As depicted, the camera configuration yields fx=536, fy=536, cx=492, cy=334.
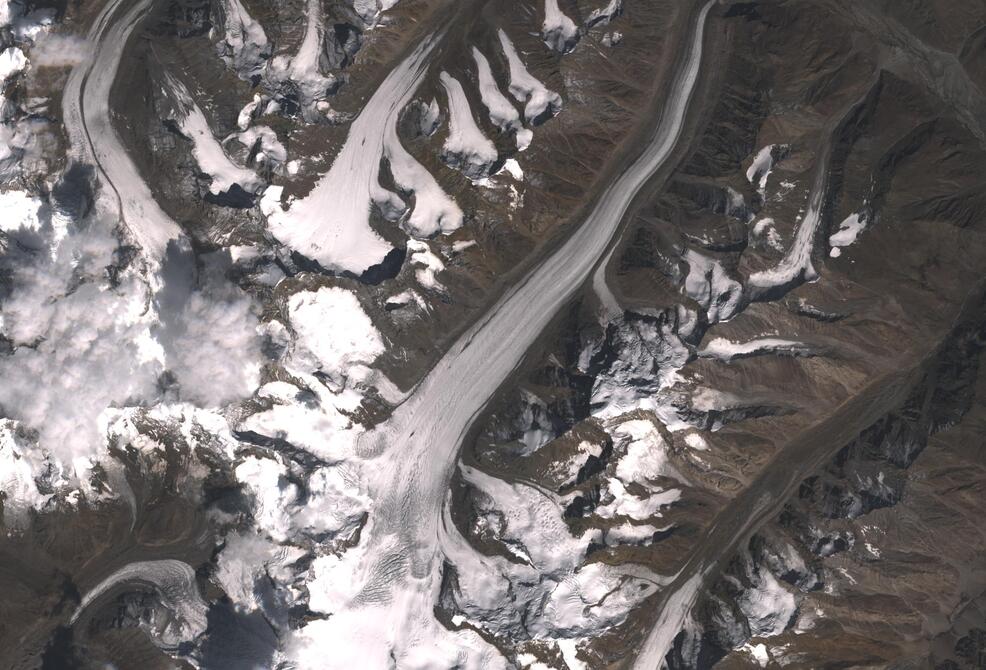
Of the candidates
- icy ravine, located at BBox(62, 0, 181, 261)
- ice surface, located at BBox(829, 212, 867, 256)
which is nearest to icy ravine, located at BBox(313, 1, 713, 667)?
ice surface, located at BBox(829, 212, 867, 256)

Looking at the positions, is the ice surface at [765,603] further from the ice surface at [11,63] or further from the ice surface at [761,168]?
the ice surface at [11,63]

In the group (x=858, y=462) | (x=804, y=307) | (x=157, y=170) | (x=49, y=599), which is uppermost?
(x=804, y=307)

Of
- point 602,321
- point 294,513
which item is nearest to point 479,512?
point 294,513

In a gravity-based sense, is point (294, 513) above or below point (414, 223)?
below

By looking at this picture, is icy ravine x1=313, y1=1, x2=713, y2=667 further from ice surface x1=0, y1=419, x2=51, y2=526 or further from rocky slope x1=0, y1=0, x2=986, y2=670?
ice surface x1=0, y1=419, x2=51, y2=526

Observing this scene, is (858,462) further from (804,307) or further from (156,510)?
(156,510)

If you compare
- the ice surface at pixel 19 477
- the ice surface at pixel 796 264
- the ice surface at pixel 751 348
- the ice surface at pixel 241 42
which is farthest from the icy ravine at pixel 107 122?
the ice surface at pixel 796 264
